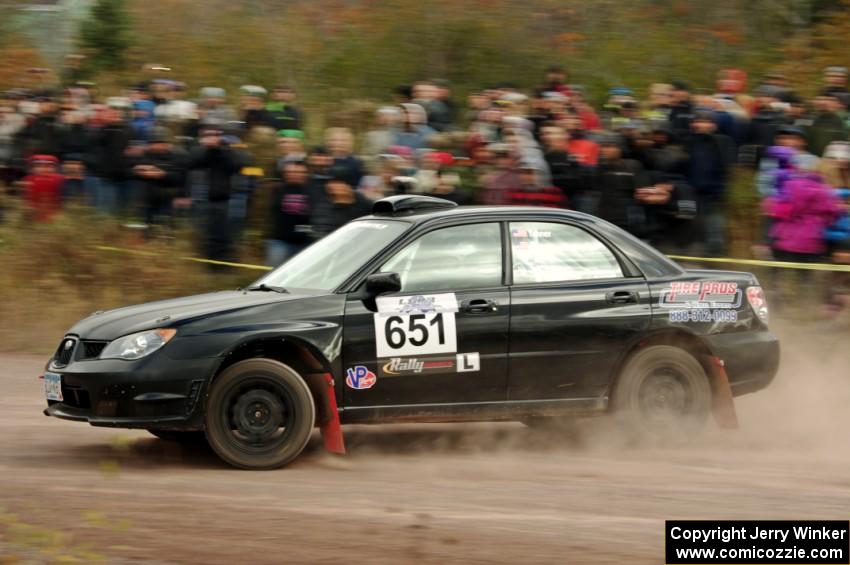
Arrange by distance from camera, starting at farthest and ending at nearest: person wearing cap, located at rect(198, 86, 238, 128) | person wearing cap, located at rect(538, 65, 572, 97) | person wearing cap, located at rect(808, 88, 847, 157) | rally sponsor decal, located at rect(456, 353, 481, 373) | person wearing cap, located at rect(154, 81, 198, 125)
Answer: person wearing cap, located at rect(538, 65, 572, 97) → person wearing cap, located at rect(154, 81, 198, 125) → person wearing cap, located at rect(198, 86, 238, 128) → person wearing cap, located at rect(808, 88, 847, 157) → rally sponsor decal, located at rect(456, 353, 481, 373)

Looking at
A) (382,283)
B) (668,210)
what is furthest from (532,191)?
(382,283)

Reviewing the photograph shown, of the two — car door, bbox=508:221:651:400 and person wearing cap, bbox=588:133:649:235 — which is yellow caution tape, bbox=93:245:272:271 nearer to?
person wearing cap, bbox=588:133:649:235

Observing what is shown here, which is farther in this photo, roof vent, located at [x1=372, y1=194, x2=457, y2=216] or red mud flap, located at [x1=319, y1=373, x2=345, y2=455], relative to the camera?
roof vent, located at [x1=372, y1=194, x2=457, y2=216]

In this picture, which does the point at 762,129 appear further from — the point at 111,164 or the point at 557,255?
the point at 111,164

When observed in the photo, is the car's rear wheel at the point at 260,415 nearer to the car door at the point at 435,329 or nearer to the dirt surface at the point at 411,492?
the dirt surface at the point at 411,492

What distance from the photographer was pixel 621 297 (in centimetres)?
872

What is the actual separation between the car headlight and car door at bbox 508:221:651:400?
224 centimetres


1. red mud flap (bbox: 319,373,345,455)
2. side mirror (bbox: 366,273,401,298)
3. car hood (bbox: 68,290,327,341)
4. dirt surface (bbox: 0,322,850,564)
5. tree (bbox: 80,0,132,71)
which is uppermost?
tree (bbox: 80,0,132,71)

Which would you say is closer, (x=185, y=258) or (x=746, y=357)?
(x=746, y=357)

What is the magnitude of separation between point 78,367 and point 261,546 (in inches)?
89.5

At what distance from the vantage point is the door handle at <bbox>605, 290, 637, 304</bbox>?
868 centimetres

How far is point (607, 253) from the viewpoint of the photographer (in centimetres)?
886

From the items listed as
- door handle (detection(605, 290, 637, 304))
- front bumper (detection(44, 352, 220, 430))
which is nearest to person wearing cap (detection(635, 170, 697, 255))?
door handle (detection(605, 290, 637, 304))

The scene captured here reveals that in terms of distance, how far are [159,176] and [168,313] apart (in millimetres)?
6447
